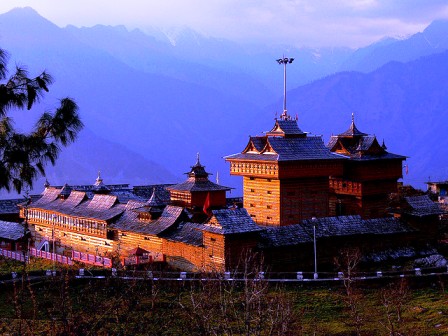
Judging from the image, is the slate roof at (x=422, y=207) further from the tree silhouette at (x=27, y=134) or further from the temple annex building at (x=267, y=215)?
the tree silhouette at (x=27, y=134)

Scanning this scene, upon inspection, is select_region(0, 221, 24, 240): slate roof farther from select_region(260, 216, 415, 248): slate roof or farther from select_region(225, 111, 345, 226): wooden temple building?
select_region(260, 216, 415, 248): slate roof

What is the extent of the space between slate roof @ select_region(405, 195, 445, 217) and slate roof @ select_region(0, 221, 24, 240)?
21827 millimetres

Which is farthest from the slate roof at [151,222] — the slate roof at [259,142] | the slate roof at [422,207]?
the slate roof at [422,207]

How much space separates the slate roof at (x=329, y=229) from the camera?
1223 inches

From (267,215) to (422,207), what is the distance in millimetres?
7980

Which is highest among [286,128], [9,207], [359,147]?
[286,128]

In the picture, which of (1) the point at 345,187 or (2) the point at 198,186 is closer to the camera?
(1) the point at 345,187

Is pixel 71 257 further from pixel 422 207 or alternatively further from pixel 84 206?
pixel 422 207

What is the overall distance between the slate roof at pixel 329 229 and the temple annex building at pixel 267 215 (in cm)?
6

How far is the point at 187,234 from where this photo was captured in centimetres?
3244

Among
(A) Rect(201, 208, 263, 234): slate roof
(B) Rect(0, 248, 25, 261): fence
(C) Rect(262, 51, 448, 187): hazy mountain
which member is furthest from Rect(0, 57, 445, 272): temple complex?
(C) Rect(262, 51, 448, 187): hazy mountain

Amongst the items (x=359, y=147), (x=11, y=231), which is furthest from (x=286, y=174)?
(x=11, y=231)

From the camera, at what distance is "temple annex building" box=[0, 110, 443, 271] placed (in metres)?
30.9

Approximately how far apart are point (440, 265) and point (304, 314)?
9.36 meters
